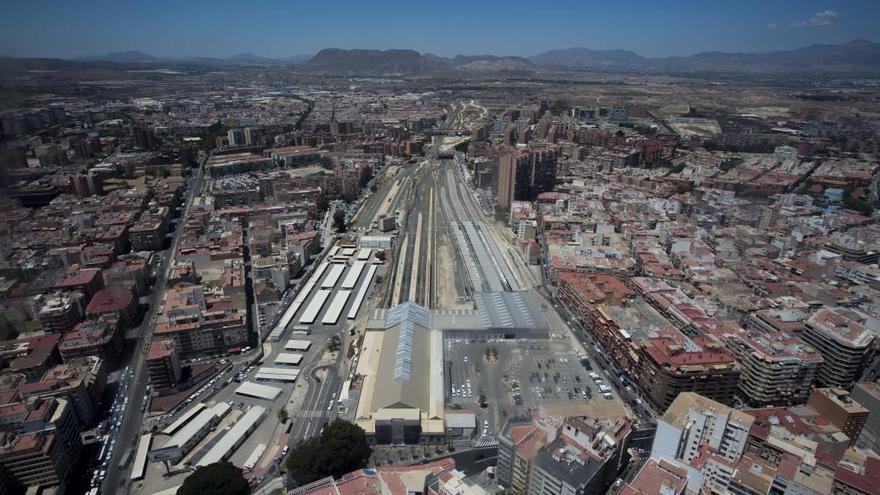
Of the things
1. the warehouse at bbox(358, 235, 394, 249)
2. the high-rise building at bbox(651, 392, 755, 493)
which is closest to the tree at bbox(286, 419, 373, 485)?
the high-rise building at bbox(651, 392, 755, 493)

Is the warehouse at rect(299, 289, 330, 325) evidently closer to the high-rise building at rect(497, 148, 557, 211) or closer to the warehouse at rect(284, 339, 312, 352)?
the warehouse at rect(284, 339, 312, 352)

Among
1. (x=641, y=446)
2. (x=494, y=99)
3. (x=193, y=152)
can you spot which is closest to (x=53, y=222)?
(x=193, y=152)

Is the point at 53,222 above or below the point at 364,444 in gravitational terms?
above

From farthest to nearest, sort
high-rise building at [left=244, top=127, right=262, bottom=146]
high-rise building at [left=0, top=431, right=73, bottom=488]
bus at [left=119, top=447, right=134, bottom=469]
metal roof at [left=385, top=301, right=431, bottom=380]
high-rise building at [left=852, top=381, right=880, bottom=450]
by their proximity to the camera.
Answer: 1. high-rise building at [left=244, top=127, right=262, bottom=146]
2. metal roof at [left=385, top=301, right=431, bottom=380]
3. high-rise building at [left=852, top=381, right=880, bottom=450]
4. bus at [left=119, top=447, right=134, bottom=469]
5. high-rise building at [left=0, top=431, right=73, bottom=488]

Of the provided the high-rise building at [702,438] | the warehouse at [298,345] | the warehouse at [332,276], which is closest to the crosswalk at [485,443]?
the high-rise building at [702,438]

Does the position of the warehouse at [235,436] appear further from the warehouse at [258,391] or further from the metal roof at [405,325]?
the metal roof at [405,325]

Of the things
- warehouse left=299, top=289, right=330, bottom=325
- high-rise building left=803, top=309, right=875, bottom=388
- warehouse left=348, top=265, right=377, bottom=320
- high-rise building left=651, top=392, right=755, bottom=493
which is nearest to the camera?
high-rise building left=651, top=392, right=755, bottom=493

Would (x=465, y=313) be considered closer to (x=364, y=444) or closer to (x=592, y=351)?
(x=592, y=351)
